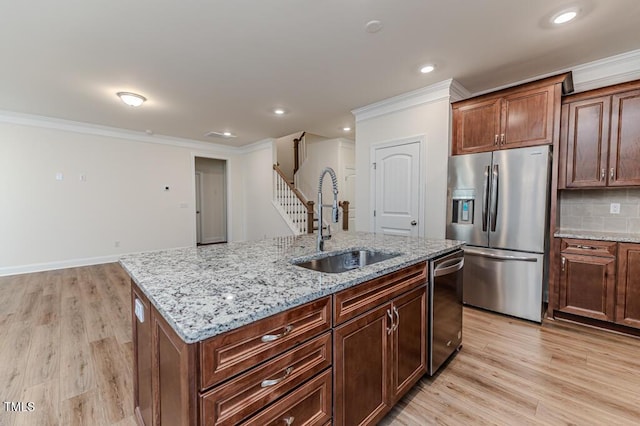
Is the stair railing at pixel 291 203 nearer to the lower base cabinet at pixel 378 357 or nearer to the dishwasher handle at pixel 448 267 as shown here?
the dishwasher handle at pixel 448 267

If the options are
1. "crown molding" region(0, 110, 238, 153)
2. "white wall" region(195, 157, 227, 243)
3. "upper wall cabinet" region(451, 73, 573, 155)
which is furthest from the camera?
"white wall" region(195, 157, 227, 243)

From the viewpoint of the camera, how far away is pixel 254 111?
4301 millimetres

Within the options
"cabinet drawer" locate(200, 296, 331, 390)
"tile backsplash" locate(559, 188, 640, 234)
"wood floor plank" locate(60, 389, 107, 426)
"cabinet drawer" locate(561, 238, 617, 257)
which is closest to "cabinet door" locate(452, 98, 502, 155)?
"tile backsplash" locate(559, 188, 640, 234)

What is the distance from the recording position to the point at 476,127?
3127 mm

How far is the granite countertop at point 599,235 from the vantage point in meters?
2.46

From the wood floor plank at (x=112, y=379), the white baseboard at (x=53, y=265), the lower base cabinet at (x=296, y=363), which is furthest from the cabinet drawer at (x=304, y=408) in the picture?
the white baseboard at (x=53, y=265)

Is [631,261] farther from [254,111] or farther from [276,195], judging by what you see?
[276,195]

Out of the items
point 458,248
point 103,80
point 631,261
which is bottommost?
point 631,261

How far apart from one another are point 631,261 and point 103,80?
219 inches

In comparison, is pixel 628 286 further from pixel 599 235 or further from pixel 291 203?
pixel 291 203

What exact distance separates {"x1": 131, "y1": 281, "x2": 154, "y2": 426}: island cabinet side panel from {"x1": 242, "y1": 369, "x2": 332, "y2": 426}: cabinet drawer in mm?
609

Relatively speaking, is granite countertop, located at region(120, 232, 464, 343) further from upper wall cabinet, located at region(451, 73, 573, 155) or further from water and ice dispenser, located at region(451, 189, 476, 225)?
upper wall cabinet, located at region(451, 73, 573, 155)

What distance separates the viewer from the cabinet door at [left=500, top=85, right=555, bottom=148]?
8.80 ft

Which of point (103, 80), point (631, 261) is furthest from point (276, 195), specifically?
point (631, 261)
